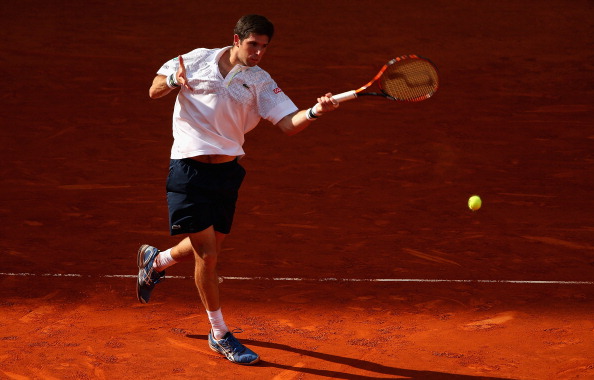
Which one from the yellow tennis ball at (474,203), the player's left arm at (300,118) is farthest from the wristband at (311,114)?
the yellow tennis ball at (474,203)

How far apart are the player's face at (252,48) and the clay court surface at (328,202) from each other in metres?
1.64

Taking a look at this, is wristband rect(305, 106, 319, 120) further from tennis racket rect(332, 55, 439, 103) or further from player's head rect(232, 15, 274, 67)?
tennis racket rect(332, 55, 439, 103)

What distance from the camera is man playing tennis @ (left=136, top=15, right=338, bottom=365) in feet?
16.0

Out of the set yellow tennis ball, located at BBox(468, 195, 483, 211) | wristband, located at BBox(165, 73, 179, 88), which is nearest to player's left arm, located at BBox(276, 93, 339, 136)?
wristband, located at BBox(165, 73, 179, 88)

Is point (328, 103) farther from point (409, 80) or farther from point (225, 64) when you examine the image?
point (409, 80)

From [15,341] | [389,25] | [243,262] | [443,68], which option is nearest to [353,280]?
[243,262]

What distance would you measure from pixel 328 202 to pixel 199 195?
2954 millimetres

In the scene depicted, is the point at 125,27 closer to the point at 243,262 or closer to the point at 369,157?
the point at 369,157

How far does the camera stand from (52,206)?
7586 millimetres

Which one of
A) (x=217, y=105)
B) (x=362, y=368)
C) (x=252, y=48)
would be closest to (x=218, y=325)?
(x=362, y=368)

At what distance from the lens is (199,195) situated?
16.2 ft

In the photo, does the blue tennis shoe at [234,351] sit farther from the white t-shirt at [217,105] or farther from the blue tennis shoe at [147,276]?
the white t-shirt at [217,105]

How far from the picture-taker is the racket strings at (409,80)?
5.24 meters

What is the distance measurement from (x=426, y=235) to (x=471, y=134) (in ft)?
Answer: 8.32
